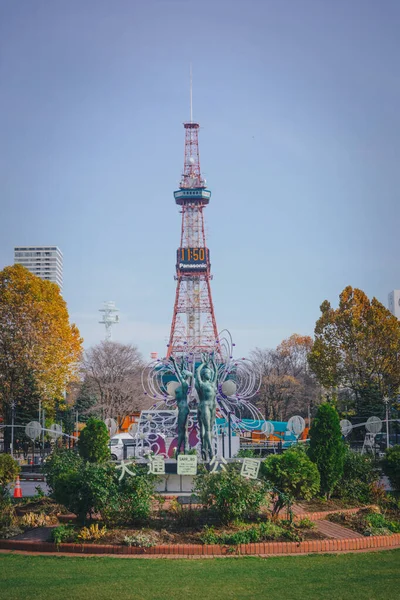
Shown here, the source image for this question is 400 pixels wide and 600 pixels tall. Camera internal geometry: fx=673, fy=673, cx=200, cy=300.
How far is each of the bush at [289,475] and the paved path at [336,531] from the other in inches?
26.4

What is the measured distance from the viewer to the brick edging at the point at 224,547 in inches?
468

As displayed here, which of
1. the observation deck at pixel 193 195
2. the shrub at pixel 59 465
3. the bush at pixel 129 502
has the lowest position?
the bush at pixel 129 502

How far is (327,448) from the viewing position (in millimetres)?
16625

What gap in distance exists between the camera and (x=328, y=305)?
42.6 metres

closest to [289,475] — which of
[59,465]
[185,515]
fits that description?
[185,515]

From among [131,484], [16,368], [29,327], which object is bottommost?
[131,484]

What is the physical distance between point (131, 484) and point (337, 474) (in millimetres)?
5771

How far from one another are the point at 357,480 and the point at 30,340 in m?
26.2

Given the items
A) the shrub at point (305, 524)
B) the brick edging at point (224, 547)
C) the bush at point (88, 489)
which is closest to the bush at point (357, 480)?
the shrub at point (305, 524)

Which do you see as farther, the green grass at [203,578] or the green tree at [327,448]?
the green tree at [327,448]

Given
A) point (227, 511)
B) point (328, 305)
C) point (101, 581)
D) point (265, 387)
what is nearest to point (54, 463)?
point (227, 511)

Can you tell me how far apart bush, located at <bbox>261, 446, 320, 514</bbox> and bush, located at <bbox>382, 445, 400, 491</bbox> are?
339cm

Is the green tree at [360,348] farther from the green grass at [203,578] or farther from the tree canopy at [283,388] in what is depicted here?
the green grass at [203,578]

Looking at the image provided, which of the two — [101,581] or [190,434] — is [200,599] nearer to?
[101,581]
